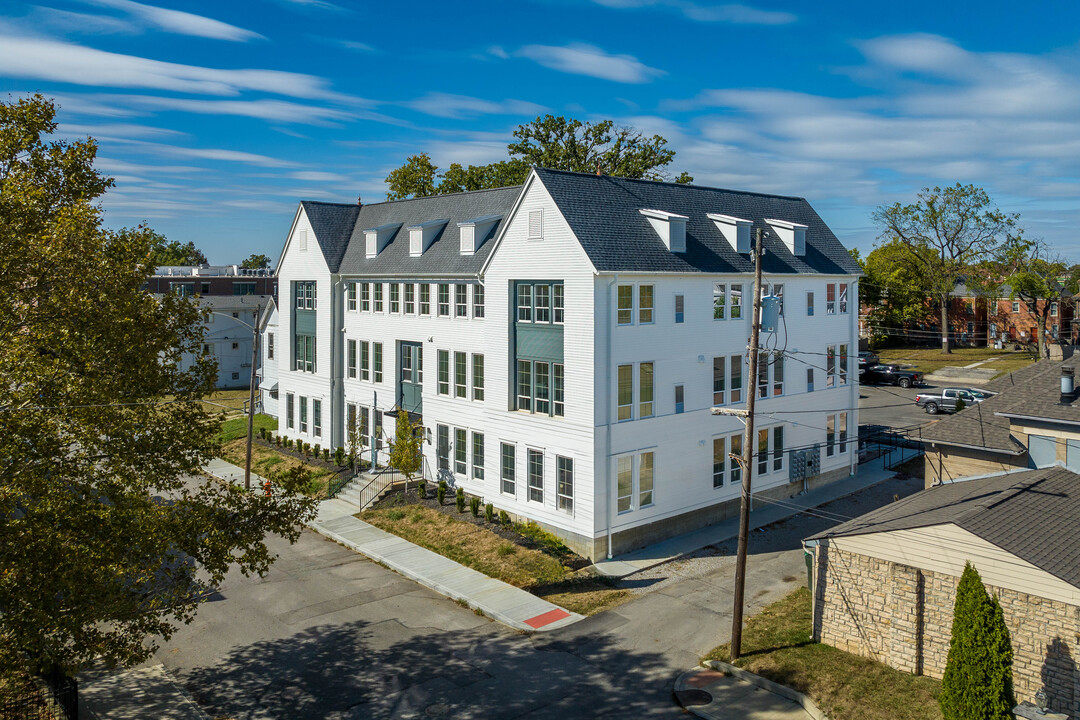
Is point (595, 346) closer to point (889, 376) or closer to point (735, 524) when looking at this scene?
point (735, 524)

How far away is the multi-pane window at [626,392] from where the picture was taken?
27.1 metres

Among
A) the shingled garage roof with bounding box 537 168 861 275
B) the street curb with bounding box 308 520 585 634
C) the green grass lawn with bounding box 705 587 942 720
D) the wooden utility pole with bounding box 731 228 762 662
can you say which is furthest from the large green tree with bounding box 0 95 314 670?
the shingled garage roof with bounding box 537 168 861 275

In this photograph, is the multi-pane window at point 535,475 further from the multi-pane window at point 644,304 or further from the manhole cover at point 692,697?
the manhole cover at point 692,697

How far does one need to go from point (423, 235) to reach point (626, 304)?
1233 cm

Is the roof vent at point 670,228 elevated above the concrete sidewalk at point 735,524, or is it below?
above

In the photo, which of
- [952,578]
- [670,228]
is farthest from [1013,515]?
[670,228]

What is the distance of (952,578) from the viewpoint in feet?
→ 58.2

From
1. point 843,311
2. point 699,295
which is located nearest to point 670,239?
point 699,295

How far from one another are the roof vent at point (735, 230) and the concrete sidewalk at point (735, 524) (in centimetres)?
1018

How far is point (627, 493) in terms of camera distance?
89.7 ft

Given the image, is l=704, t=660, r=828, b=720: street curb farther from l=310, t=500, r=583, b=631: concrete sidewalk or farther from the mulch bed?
the mulch bed

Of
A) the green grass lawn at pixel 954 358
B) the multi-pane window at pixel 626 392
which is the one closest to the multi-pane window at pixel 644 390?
the multi-pane window at pixel 626 392

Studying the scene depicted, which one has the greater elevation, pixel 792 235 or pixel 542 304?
pixel 792 235

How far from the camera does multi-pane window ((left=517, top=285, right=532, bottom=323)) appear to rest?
28875 millimetres
